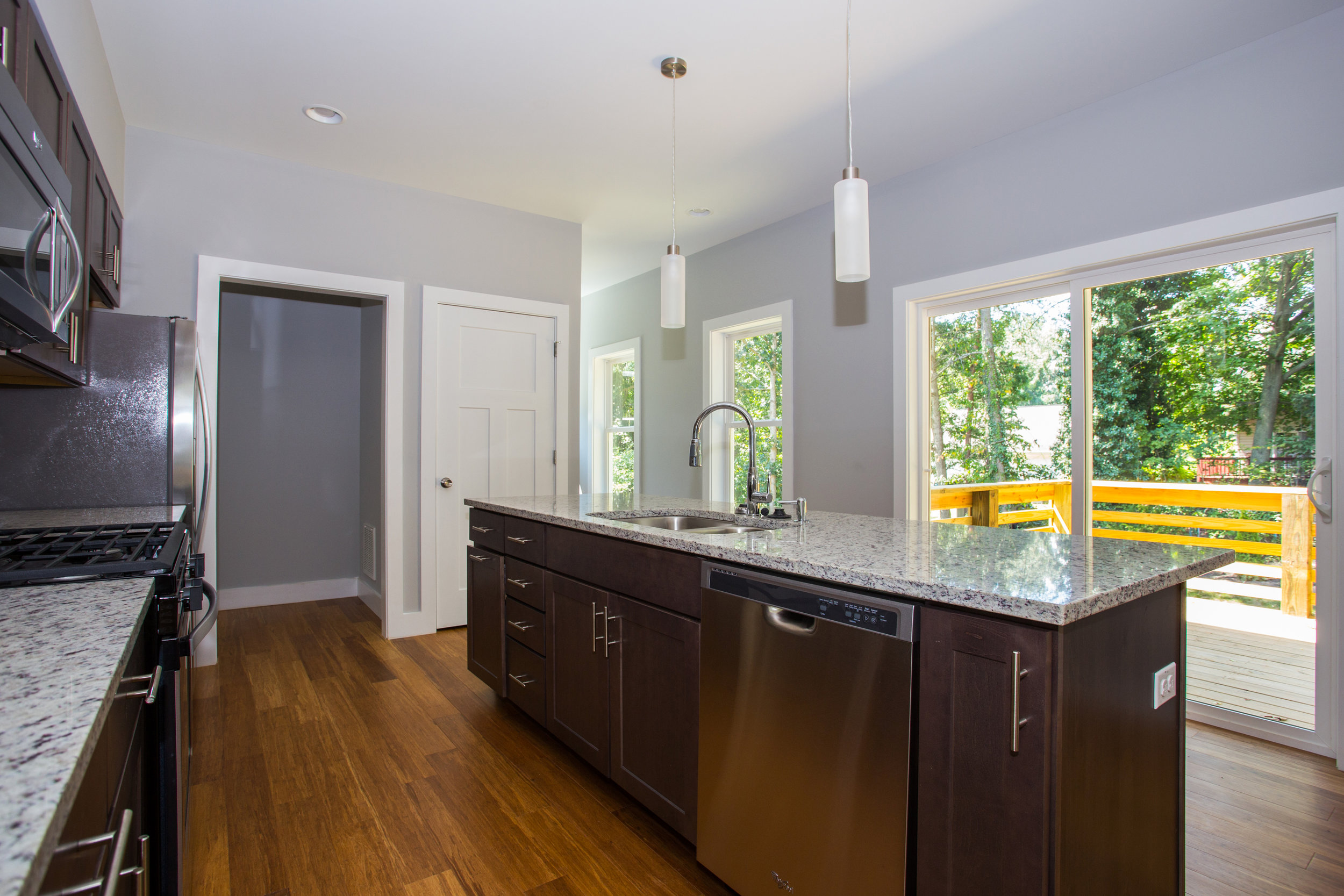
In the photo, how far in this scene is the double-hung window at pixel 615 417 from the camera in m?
6.01

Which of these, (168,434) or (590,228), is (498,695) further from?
(590,228)

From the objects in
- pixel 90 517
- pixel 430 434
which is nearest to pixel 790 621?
pixel 90 517

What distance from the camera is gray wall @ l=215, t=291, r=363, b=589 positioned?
4.39 metres

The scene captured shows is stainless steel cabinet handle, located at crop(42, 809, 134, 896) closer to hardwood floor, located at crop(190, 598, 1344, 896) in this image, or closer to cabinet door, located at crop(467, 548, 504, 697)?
hardwood floor, located at crop(190, 598, 1344, 896)

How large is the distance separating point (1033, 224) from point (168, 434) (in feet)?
12.0

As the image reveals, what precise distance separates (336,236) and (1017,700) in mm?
3882

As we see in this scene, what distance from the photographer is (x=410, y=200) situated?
3.91 meters

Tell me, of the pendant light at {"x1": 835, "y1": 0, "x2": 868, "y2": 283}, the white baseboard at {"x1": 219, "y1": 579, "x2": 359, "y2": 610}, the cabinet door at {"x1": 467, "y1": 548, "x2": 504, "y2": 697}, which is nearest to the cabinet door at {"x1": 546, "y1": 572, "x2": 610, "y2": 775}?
the cabinet door at {"x1": 467, "y1": 548, "x2": 504, "y2": 697}

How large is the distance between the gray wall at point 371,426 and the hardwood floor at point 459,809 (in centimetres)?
138

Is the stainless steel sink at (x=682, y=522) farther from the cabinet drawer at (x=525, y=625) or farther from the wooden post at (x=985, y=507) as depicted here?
the wooden post at (x=985, y=507)

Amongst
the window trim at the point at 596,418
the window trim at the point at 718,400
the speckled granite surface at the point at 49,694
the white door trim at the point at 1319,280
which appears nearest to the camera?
the speckled granite surface at the point at 49,694

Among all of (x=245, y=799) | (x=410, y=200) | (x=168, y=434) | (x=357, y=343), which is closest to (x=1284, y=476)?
(x=245, y=799)

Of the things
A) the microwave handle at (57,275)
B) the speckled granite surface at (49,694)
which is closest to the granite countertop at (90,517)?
the microwave handle at (57,275)

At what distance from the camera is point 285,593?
→ 15.0 feet
